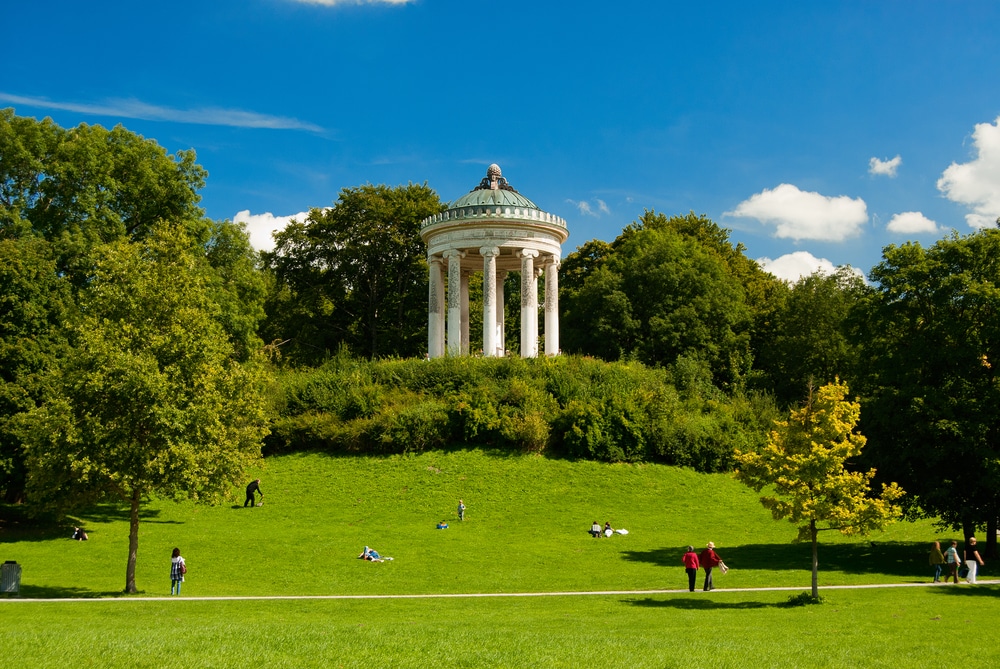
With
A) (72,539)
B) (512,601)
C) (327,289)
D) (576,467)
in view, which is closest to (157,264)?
(72,539)

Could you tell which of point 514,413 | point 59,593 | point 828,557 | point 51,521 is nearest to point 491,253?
point 514,413

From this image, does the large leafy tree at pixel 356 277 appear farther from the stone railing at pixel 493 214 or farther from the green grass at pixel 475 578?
the green grass at pixel 475 578

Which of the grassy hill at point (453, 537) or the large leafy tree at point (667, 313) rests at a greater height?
the large leafy tree at point (667, 313)

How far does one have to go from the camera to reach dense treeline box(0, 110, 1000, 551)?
24141 mm

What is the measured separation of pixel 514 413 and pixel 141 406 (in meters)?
21.6

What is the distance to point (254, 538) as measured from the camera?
29.6m

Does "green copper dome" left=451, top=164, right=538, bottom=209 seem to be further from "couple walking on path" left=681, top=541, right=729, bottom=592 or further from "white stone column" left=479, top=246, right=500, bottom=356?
"couple walking on path" left=681, top=541, right=729, bottom=592

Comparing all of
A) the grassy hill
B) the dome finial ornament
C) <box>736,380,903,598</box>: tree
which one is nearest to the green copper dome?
the dome finial ornament

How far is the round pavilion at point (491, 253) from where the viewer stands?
1887 inches

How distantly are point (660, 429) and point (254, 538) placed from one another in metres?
19.9

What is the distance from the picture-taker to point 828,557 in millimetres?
28562

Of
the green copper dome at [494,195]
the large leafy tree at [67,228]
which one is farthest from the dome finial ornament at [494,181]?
the large leafy tree at [67,228]

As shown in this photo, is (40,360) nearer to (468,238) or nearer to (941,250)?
(468,238)

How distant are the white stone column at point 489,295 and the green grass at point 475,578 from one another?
8879 millimetres
